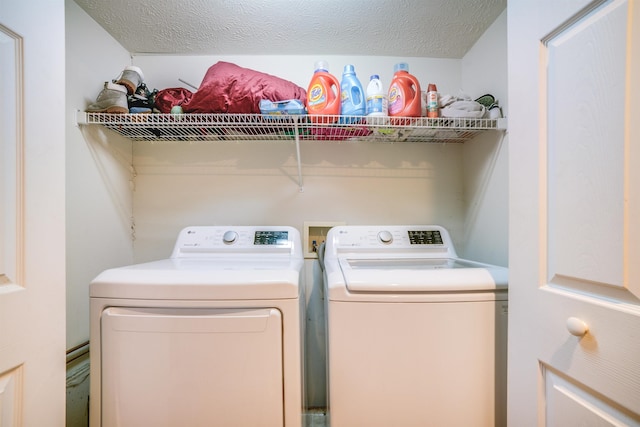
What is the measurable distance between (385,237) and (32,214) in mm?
1311

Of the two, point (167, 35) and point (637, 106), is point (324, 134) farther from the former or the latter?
point (637, 106)

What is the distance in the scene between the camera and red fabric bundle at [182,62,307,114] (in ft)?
4.17

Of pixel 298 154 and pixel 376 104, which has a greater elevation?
pixel 376 104

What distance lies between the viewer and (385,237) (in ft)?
4.71

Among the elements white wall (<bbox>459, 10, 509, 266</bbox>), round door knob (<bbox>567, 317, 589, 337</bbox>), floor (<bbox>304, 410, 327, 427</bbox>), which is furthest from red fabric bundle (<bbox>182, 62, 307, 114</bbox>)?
floor (<bbox>304, 410, 327, 427</bbox>)

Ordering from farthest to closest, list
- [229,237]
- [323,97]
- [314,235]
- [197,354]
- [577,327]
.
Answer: [314,235] < [229,237] < [323,97] < [197,354] < [577,327]

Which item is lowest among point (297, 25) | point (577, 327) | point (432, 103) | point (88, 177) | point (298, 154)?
point (577, 327)

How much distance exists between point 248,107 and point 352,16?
71cm

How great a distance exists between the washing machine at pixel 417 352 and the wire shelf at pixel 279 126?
80cm

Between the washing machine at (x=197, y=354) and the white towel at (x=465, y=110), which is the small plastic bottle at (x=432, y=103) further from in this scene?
the washing machine at (x=197, y=354)

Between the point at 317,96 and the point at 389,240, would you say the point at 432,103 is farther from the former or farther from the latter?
the point at 389,240

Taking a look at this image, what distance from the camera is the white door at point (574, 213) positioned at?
0.49 meters

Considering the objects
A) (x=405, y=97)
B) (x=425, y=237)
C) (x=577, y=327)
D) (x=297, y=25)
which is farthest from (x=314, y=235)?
(x=577, y=327)

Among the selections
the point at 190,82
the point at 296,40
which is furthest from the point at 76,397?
the point at 296,40
